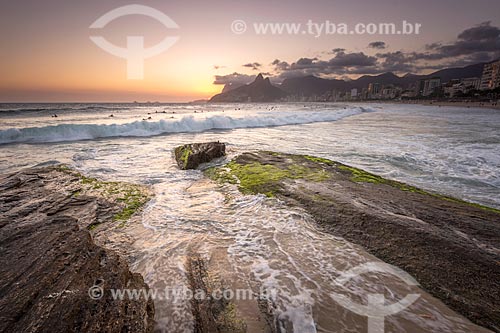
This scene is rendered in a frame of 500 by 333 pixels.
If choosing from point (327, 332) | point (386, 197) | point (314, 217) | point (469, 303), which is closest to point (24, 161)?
point (314, 217)

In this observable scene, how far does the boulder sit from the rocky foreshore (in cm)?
156

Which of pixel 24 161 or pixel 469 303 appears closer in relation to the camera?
pixel 469 303

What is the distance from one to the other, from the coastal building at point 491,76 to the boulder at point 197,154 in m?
169

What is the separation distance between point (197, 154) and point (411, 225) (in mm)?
7200

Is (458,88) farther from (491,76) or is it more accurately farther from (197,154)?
(197,154)

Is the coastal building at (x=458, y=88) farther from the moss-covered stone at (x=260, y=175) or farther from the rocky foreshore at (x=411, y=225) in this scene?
the rocky foreshore at (x=411, y=225)

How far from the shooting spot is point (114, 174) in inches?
320

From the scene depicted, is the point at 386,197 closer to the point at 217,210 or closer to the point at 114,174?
the point at 217,210

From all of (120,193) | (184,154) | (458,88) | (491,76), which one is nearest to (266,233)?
(120,193)

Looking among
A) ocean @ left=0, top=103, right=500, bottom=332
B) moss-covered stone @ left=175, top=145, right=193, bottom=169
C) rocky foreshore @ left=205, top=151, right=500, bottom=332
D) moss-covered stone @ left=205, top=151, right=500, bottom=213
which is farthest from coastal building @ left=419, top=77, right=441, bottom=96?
moss-covered stone @ left=175, top=145, right=193, bottom=169

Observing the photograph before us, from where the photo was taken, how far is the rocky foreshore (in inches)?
123

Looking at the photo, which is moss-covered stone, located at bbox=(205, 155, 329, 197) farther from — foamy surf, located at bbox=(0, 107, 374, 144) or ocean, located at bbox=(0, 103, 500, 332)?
foamy surf, located at bbox=(0, 107, 374, 144)

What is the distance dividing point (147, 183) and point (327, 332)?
6427 mm

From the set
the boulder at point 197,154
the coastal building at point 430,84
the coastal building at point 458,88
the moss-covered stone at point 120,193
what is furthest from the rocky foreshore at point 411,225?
the coastal building at point 430,84
